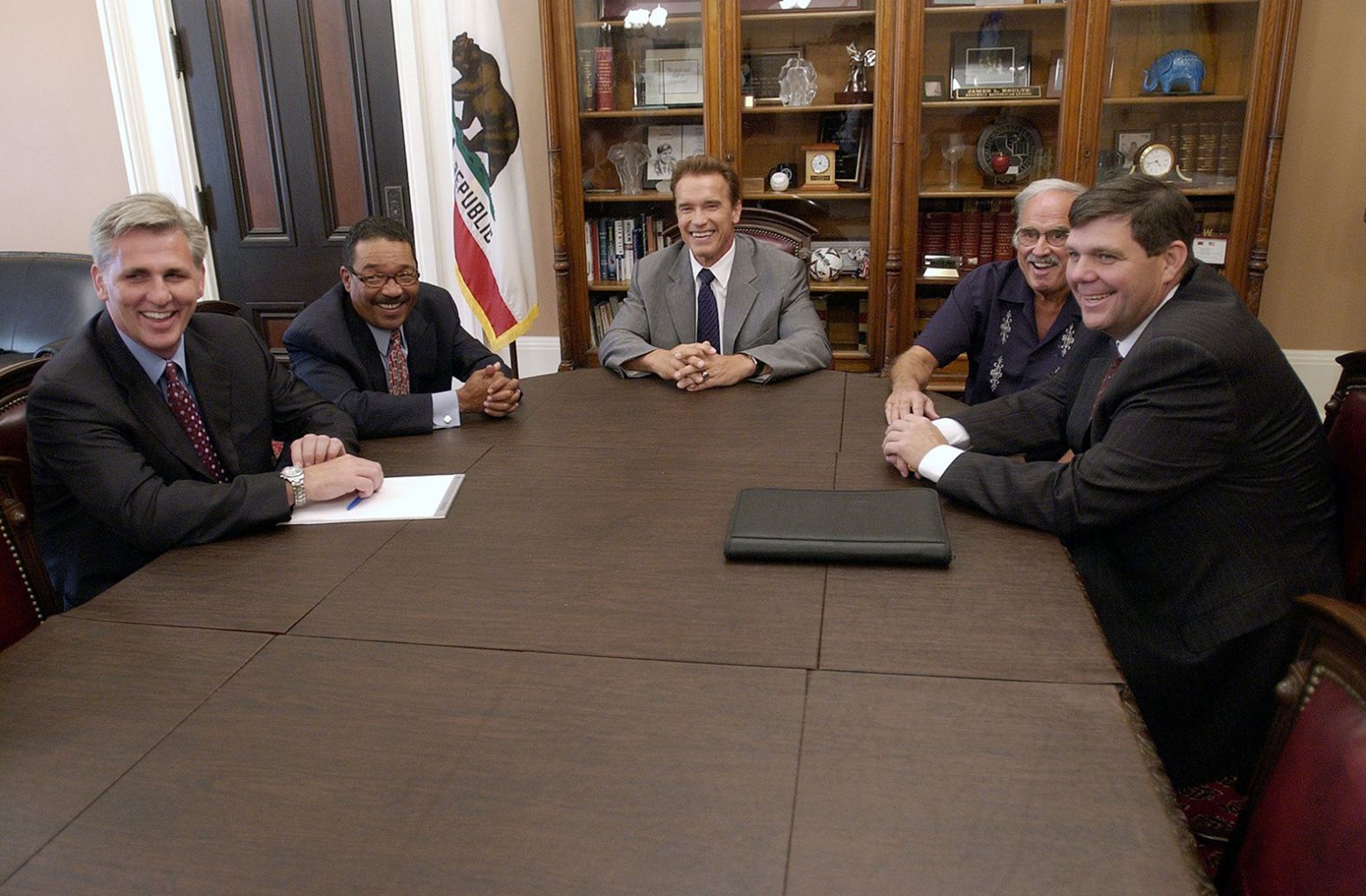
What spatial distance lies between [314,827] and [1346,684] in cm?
93

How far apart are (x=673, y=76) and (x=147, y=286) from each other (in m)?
2.57

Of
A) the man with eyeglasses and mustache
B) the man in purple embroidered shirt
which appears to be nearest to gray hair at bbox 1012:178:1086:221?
the man in purple embroidered shirt

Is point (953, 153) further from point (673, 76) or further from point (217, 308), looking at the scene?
point (217, 308)

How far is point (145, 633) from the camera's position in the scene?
1244 mm

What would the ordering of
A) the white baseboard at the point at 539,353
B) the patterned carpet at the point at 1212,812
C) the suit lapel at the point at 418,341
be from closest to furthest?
the patterned carpet at the point at 1212,812 < the suit lapel at the point at 418,341 < the white baseboard at the point at 539,353

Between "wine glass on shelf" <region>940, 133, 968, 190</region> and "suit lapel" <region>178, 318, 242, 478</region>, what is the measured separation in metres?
2.84

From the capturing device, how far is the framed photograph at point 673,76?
3.79 meters

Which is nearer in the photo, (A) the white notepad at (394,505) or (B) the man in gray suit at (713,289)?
(A) the white notepad at (394,505)

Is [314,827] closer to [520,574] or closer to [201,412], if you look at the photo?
[520,574]

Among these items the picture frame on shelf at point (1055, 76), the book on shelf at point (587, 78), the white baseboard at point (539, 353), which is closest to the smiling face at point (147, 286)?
the book on shelf at point (587, 78)

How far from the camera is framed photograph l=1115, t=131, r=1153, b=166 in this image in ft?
11.9

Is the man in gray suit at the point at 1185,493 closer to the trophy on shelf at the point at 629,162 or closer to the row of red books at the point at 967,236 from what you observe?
the row of red books at the point at 967,236

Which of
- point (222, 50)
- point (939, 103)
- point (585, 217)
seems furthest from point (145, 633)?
point (222, 50)

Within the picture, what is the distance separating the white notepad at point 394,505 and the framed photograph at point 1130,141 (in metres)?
2.96
